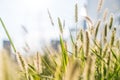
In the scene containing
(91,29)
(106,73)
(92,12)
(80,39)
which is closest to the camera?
(106,73)

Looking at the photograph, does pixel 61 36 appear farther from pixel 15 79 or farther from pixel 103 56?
pixel 15 79

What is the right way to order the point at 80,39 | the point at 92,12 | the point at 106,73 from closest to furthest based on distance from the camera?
the point at 106,73 → the point at 80,39 → the point at 92,12

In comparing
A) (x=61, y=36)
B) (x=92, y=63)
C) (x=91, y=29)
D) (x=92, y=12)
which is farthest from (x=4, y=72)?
(x=92, y=12)

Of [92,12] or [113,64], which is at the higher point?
[92,12]

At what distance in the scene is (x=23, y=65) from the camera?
0.64 m

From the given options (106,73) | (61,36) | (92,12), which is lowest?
(106,73)

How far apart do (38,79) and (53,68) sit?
9.8 inches

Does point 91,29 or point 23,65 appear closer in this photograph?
point 23,65

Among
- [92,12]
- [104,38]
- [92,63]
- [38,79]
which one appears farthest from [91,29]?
[92,12]

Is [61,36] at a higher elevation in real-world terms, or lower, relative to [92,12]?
lower

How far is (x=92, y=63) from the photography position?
441mm

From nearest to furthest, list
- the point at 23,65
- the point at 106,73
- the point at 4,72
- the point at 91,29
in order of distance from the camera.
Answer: the point at 4,72 < the point at 23,65 < the point at 106,73 < the point at 91,29

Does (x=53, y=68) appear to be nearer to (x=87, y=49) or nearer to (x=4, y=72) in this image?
(x=87, y=49)

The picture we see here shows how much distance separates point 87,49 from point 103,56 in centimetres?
19
